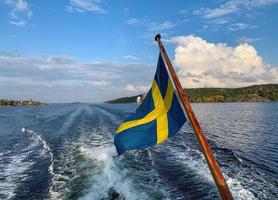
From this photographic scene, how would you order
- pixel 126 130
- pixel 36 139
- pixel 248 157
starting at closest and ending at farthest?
1. pixel 126 130
2. pixel 248 157
3. pixel 36 139

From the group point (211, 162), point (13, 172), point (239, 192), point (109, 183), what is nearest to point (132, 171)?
point (109, 183)

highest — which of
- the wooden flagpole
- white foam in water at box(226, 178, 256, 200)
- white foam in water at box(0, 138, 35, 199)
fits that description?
the wooden flagpole

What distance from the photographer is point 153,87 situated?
829 centimetres

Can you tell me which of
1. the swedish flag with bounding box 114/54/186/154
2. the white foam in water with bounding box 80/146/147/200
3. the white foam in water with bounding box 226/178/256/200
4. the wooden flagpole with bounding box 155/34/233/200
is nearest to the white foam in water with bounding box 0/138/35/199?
the white foam in water with bounding box 80/146/147/200

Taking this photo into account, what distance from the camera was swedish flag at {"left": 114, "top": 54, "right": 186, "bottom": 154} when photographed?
7.08 meters

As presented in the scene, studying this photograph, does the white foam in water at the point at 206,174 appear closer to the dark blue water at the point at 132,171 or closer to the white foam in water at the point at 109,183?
the dark blue water at the point at 132,171

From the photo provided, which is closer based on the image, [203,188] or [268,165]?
[203,188]

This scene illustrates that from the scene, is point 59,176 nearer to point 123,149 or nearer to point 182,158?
point 182,158

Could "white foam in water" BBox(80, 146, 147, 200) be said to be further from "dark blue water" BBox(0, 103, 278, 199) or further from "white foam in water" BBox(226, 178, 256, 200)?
"white foam in water" BBox(226, 178, 256, 200)

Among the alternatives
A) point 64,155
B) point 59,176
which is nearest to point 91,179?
point 59,176

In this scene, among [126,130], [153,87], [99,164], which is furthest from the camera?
[99,164]

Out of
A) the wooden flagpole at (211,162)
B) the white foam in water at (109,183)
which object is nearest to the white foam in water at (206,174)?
the white foam in water at (109,183)

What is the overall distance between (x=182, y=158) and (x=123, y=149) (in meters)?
16.3

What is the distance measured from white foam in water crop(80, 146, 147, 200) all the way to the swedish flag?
25.7ft
